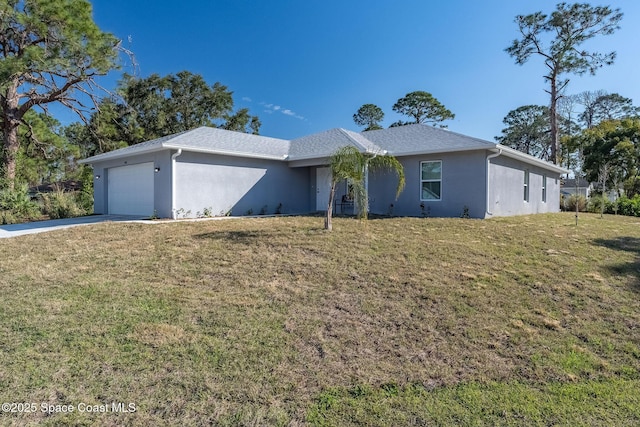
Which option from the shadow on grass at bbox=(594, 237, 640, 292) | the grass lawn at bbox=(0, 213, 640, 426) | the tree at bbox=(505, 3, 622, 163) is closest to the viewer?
the grass lawn at bbox=(0, 213, 640, 426)

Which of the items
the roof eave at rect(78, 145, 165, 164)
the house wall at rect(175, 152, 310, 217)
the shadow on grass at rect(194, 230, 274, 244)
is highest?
the roof eave at rect(78, 145, 165, 164)

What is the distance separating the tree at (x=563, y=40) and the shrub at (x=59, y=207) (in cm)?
2838

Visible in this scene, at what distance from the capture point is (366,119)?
3966 cm

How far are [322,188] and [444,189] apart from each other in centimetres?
536

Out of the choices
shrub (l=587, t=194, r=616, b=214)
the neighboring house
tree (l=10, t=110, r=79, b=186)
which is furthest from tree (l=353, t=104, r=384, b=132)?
tree (l=10, t=110, r=79, b=186)

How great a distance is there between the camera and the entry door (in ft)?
52.8

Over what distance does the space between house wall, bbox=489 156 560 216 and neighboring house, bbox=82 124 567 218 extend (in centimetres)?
4

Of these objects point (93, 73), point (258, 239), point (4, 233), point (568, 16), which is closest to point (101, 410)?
point (258, 239)

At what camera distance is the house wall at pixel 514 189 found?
13039mm

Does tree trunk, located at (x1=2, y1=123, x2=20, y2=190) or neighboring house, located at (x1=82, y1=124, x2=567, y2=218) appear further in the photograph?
tree trunk, located at (x1=2, y1=123, x2=20, y2=190)

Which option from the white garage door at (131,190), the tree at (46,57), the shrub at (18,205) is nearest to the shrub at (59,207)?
the shrub at (18,205)

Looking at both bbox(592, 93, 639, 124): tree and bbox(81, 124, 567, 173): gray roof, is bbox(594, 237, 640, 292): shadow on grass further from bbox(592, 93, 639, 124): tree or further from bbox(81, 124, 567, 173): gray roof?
bbox(592, 93, 639, 124): tree

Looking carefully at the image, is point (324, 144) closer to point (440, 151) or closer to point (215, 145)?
point (215, 145)

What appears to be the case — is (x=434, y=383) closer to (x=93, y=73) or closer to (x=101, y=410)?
(x=101, y=410)
